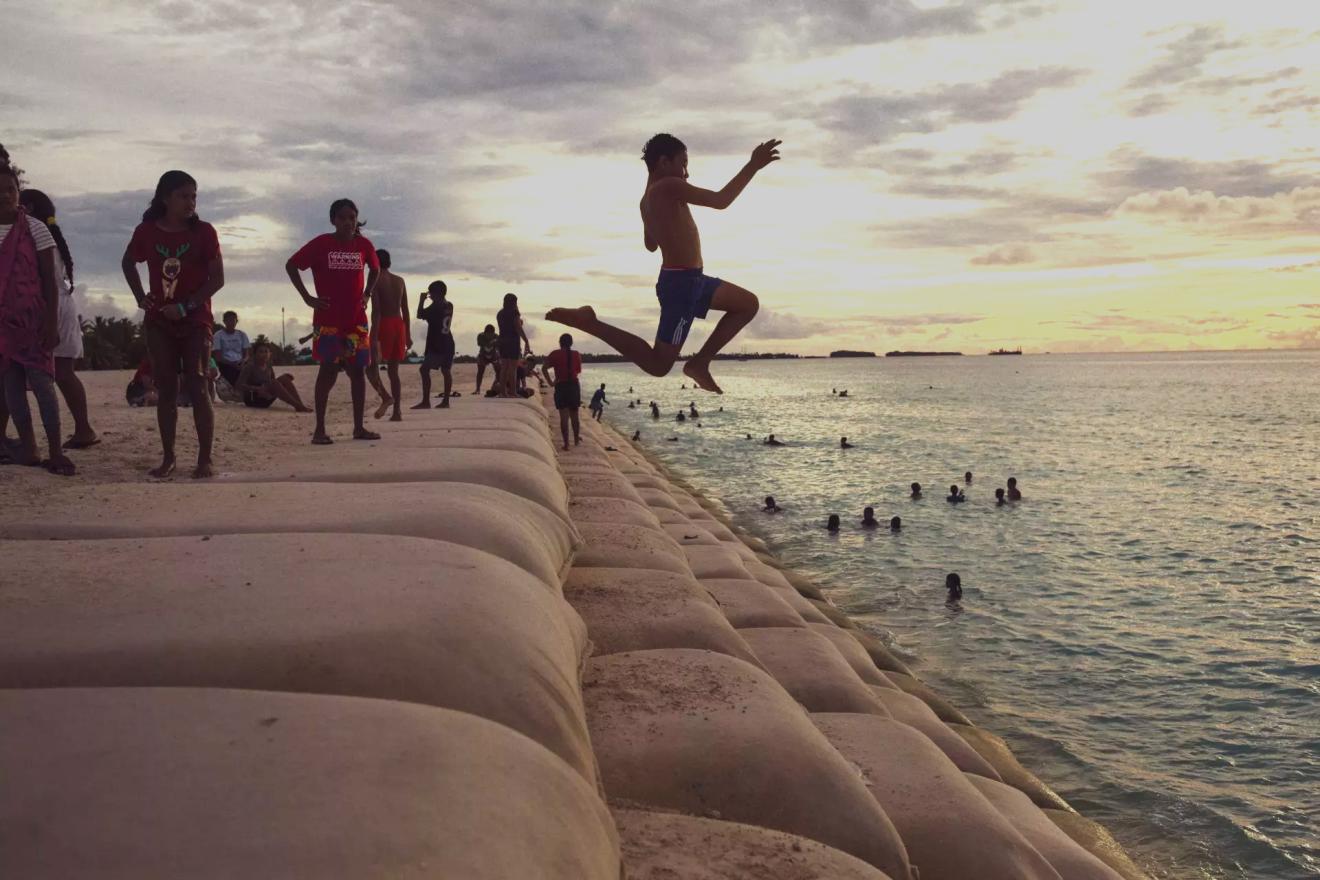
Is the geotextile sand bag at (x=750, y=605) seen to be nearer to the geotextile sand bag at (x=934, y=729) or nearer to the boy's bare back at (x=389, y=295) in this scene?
the geotextile sand bag at (x=934, y=729)

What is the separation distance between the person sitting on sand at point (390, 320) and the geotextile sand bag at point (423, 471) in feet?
12.3

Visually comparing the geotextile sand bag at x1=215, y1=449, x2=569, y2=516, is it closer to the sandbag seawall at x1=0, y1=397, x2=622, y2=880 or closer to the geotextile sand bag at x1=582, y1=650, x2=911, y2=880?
the sandbag seawall at x1=0, y1=397, x2=622, y2=880

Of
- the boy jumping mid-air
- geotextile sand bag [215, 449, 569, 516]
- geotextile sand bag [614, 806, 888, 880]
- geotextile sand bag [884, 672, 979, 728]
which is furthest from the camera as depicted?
geotextile sand bag [884, 672, 979, 728]

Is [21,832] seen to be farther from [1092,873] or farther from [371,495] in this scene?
[1092,873]

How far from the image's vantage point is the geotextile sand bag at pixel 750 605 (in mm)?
6480

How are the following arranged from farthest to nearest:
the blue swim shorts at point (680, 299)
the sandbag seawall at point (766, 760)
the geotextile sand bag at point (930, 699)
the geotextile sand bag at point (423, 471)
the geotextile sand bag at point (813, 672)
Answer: the geotextile sand bag at point (930, 699) → the geotextile sand bag at point (423, 471) → the geotextile sand bag at point (813, 672) → the blue swim shorts at point (680, 299) → the sandbag seawall at point (766, 760)

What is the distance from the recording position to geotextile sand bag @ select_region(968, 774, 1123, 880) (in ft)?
15.0

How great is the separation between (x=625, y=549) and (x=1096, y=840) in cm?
341

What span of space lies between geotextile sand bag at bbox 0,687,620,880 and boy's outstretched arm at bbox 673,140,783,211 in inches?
95.8

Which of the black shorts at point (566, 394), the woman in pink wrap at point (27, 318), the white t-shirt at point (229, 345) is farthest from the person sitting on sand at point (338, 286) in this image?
the white t-shirt at point (229, 345)

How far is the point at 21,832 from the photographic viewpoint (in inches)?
68.8

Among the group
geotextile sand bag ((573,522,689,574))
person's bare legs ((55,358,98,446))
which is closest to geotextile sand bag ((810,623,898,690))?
geotextile sand bag ((573,522,689,574))

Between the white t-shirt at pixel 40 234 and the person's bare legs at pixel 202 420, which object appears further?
the white t-shirt at pixel 40 234

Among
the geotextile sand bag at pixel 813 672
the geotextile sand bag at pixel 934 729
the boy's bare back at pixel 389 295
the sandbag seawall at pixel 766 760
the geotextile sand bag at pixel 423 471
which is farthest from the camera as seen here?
the boy's bare back at pixel 389 295
